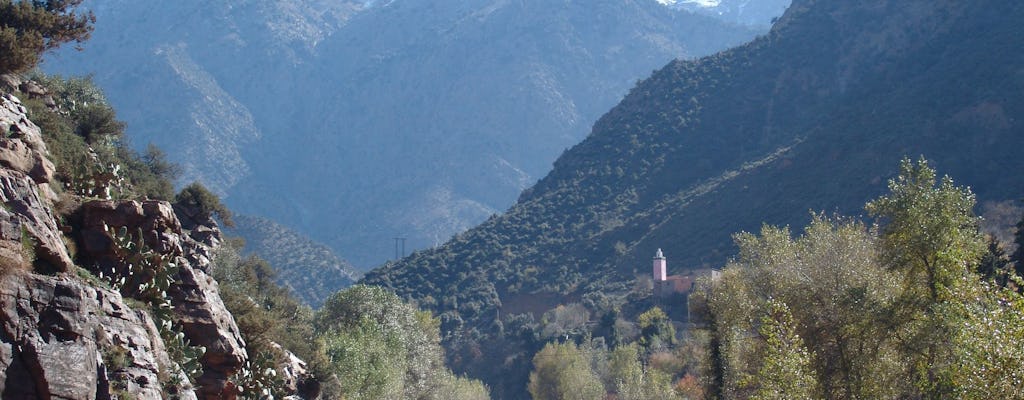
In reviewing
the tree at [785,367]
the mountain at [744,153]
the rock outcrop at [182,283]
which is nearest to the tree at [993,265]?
the tree at [785,367]

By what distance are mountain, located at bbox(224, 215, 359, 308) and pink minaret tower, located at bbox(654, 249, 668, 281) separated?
127 ft

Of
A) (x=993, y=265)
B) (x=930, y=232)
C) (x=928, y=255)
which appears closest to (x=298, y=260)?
(x=993, y=265)

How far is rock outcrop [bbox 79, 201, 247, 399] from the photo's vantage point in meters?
21.2

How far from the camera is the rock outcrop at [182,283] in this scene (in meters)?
21.2

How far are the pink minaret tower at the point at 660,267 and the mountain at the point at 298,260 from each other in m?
38.8

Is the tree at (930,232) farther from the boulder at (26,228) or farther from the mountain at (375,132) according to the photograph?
the mountain at (375,132)

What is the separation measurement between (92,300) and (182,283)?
235 inches

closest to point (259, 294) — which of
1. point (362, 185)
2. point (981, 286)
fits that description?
point (981, 286)

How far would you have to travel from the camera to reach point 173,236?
23.8 meters

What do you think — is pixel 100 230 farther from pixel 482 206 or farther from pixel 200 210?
pixel 482 206

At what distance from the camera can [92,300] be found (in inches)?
709

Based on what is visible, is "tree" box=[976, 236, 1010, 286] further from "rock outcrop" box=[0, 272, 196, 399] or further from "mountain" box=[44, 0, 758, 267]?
"mountain" box=[44, 0, 758, 267]

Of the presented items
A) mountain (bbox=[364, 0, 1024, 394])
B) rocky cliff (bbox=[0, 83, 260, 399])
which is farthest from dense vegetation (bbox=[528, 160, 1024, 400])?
mountain (bbox=[364, 0, 1024, 394])

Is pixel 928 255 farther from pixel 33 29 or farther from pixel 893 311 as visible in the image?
pixel 33 29
